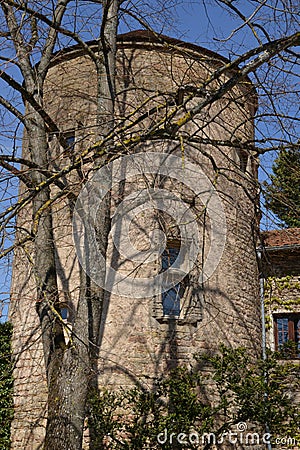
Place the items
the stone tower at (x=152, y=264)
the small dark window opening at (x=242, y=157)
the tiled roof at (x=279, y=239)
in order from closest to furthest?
the stone tower at (x=152, y=264) < the small dark window opening at (x=242, y=157) < the tiled roof at (x=279, y=239)

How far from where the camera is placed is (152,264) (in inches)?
331

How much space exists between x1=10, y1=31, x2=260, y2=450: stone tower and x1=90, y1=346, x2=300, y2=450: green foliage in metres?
0.39

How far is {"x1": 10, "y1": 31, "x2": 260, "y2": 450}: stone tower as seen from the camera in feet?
26.3

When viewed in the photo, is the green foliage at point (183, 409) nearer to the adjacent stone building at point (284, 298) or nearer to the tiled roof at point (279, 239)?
the adjacent stone building at point (284, 298)

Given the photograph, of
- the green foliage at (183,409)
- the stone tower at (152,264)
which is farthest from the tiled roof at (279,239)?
the green foliage at (183,409)

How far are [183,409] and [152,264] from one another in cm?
218

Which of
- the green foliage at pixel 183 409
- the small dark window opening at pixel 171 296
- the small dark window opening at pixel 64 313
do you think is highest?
the small dark window opening at pixel 171 296

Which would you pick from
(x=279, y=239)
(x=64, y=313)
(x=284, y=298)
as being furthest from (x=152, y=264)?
(x=284, y=298)

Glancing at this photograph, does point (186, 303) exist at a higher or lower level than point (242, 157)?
lower

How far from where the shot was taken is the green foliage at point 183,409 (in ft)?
23.4

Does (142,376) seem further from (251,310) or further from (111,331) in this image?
(251,310)

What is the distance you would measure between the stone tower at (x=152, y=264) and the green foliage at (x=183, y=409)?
39 cm

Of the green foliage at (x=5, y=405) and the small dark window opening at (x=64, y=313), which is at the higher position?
the small dark window opening at (x=64, y=313)

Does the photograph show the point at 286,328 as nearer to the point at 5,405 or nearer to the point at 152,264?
the point at 152,264
